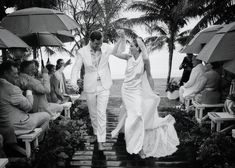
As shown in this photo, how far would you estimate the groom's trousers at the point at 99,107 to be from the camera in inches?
248

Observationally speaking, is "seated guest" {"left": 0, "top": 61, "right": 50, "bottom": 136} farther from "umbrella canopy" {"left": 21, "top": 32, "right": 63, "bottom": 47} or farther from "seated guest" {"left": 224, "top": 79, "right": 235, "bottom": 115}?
"umbrella canopy" {"left": 21, "top": 32, "right": 63, "bottom": 47}

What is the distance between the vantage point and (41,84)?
6324 mm

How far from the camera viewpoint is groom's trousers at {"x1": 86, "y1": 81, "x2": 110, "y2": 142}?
6.30 m

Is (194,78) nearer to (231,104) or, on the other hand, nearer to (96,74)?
(231,104)

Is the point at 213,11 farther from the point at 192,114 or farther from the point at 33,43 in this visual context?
the point at 33,43

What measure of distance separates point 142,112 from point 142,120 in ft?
1.25

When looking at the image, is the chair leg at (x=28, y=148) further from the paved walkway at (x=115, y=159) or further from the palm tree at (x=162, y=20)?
the palm tree at (x=162, y=20)

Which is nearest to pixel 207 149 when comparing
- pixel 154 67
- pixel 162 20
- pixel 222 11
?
pixel 222 11

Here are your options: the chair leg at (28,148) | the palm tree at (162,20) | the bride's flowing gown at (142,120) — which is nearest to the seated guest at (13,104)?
the chair leg at (28,148)

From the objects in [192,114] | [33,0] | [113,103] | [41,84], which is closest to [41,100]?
[41,84]

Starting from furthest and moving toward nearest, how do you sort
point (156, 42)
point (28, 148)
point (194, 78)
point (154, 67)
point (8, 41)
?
point (154, 67) < point (156, 42) < point (194, 78) < point (28, 148) < point (8, 41)

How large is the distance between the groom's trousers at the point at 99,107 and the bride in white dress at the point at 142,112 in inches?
15.8

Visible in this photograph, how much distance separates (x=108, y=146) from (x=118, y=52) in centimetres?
181

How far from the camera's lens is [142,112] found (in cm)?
644
